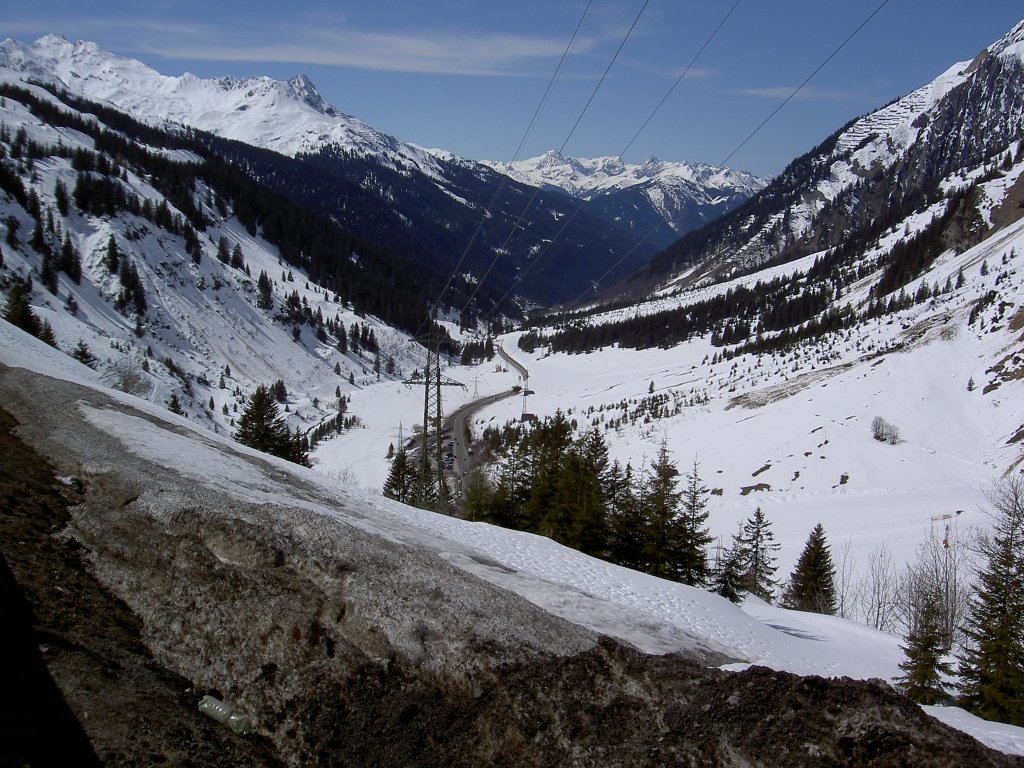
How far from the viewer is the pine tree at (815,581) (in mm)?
31266

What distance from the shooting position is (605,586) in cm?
1642

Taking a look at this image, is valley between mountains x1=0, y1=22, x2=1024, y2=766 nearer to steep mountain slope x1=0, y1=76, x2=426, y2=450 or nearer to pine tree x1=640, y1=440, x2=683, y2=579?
pine tree x1=640, y1=440, x2=683, y2=579

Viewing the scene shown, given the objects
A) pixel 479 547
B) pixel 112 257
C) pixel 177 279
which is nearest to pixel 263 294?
pixel 177 279

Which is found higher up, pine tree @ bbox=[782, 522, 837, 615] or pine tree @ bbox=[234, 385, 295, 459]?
pine tree @ bbox=[234, 385, 295, 459]

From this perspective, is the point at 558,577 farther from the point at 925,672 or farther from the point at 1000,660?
the point at 1000,660

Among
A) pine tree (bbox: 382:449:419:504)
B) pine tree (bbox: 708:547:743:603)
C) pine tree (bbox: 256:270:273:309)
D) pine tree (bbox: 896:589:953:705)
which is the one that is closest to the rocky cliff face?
pine tree (bbox: 896:589:953:705)

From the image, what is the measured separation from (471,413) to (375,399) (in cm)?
1816

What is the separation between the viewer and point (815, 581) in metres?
31.5

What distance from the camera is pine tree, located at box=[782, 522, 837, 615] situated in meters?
31.3

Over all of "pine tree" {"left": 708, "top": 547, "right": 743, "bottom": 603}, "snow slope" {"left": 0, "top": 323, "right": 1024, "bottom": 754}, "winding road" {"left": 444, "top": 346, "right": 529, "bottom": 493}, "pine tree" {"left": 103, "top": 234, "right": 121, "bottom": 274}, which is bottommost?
"pine tree" {"left": 708, "top": 547, "right": 743, "bottom": 603}

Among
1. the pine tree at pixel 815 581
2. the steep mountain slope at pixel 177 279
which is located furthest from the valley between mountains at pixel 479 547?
the pine tree at pixel 815 581

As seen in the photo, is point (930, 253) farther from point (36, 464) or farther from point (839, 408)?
point (36, 464)

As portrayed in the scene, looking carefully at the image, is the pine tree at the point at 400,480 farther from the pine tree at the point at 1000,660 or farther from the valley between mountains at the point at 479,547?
the pine tree at the point at 1000,660

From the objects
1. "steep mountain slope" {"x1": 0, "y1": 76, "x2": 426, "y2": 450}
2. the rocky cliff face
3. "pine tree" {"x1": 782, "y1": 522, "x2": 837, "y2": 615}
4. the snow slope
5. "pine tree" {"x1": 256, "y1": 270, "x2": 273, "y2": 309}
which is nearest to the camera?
the rocky cliff face
